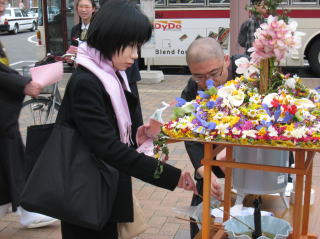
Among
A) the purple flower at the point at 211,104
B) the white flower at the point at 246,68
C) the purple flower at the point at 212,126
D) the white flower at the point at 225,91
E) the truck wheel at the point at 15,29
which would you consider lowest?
the truck wheel at the point at 15,29

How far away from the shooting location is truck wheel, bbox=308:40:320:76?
1012cm

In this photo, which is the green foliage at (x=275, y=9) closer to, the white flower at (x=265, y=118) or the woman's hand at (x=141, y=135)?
the white flower at (x=265, y=118)

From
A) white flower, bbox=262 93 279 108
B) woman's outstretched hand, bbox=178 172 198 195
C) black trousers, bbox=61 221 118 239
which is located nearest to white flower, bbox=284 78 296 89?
white flower, bbox=262 93 279 108

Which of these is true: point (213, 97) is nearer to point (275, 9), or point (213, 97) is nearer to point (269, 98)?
point (269, 98)

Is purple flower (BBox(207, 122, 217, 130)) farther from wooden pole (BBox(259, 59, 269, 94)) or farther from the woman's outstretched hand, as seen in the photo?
the woman's outstretched hand

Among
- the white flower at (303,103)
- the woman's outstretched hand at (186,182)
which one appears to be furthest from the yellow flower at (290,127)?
the woman's outstretched hand at (186,182)

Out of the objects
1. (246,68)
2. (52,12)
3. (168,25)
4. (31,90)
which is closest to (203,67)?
(246,68)

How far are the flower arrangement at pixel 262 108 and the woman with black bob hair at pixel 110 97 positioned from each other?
25cm

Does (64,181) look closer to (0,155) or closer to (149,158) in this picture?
(149,158)

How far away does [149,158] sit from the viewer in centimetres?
193

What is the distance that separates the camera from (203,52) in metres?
2.30

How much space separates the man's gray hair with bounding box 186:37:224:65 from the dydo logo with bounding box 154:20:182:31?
817 centimetres

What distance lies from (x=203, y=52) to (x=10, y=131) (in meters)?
1.28

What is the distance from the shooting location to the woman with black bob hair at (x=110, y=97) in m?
1.87
